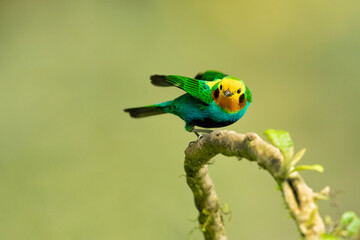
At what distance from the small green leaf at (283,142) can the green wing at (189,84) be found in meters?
0.92

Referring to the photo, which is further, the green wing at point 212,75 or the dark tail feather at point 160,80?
the green wing at point 212,75

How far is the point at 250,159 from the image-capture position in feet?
3.06

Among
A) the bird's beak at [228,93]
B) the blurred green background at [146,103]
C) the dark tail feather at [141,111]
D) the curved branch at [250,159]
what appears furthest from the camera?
the blurred green background at [146,103]

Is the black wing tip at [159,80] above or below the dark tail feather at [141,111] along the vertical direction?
above

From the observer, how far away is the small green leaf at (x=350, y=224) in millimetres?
718

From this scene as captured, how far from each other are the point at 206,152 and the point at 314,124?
2539 millimetres

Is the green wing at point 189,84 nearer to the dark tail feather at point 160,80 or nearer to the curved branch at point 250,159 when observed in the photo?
the dark tail feather at point 160,80

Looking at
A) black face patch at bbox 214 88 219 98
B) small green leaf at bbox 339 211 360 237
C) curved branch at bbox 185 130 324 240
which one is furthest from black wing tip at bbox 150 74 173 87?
small green leaf at bbox 339 211 360 237

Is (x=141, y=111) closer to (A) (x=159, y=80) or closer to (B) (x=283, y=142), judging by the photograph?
(A) (x=159, y=80)

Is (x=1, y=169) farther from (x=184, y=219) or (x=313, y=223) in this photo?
(x=313, y=223)

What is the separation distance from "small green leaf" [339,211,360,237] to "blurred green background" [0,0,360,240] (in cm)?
264

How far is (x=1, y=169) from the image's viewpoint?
11.1 feet

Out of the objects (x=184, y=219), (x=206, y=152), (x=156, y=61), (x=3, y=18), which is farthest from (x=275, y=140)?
(x=3, y=18)

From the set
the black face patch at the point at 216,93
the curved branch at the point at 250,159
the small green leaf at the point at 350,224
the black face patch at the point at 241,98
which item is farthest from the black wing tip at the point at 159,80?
the small green leaf at the point at 350,224
